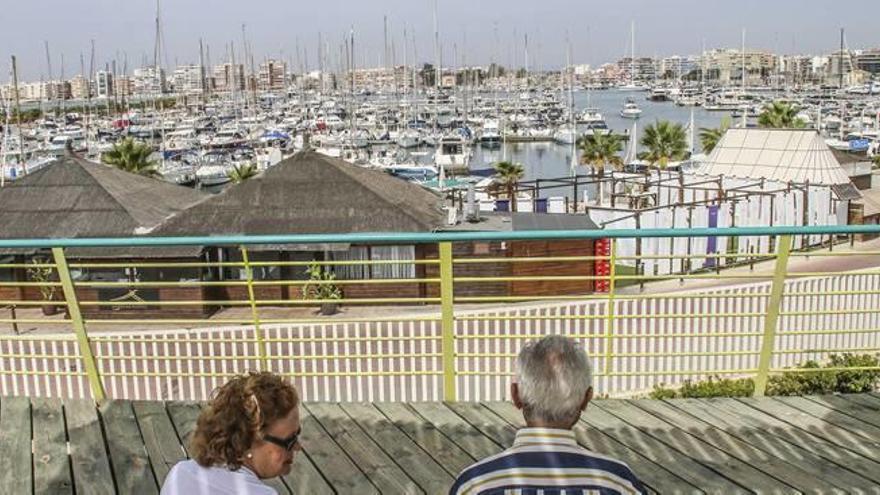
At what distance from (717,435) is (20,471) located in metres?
4.34

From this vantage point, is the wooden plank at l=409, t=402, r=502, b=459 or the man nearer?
the man

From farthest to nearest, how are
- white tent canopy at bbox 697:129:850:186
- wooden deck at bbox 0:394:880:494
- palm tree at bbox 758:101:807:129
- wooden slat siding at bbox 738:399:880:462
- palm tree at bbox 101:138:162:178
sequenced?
palm tree at bbox 758:101:807:129 < palm tree at bbox 101:138:162:178 < white tent canopy at bbox 697:129:850:186 < wooden slat siding at bbox 738:399:880:462 < wooden deck at bbox 0:394:880:494

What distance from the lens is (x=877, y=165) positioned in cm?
6106

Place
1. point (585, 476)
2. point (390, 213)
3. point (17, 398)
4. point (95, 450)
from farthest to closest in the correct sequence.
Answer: point (390, 213)
point (17, 398)
point (95, 450)
point (585, 476)

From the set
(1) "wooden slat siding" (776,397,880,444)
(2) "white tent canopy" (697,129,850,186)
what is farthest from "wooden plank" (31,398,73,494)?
(2) "white tent canopy" (697,129,850,186)

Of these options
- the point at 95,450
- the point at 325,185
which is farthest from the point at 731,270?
the point at 95,450

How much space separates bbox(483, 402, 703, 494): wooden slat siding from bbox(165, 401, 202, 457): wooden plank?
2043 mm

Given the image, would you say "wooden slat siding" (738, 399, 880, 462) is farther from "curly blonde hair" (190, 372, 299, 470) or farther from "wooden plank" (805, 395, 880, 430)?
"curly blonde hair" (190, 372, 299, 470)

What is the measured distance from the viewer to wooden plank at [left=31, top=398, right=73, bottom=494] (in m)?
4.87

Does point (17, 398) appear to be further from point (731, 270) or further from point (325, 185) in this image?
point (731, 270)

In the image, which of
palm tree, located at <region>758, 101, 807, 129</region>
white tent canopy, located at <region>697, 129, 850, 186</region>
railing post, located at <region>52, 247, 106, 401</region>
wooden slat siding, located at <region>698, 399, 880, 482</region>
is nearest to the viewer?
wooden slat siding, located at <region>698, 399, 880, 482</region>

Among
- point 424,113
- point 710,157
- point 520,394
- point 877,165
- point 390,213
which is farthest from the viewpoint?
point 424,113

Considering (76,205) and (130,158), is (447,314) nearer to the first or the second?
(76,205)

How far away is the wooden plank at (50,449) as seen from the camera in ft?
16.0
